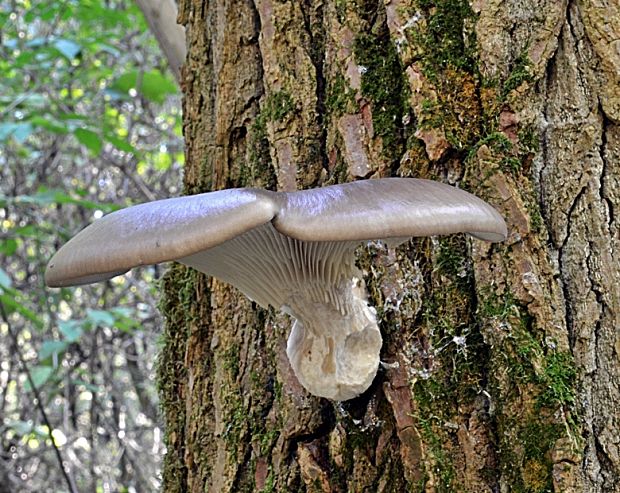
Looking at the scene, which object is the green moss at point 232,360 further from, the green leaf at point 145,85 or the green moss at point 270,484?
the green leaf at point 145,85

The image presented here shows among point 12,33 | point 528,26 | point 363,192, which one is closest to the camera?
point 363,192

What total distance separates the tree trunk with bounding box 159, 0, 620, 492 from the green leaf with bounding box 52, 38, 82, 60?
229 cm

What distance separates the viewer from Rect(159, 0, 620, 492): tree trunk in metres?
1.41

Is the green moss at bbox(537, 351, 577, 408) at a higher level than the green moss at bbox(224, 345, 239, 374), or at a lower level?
lower

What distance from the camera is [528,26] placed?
5.25ft

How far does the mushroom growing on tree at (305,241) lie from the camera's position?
1121 millimetres

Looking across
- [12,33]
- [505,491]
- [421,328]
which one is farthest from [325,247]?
[12,33]

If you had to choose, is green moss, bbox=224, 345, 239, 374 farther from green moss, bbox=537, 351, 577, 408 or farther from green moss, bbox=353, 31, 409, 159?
green moss, bbox=537, 351, 577, 408

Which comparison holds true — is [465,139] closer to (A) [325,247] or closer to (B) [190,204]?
(A) [325,247]

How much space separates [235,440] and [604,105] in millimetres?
1331

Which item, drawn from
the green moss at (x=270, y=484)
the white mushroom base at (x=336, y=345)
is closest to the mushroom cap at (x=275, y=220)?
the white mushroom base at (x=336, y=345)

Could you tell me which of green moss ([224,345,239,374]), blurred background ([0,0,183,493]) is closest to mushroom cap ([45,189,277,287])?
green moss ([224,345,239,374])

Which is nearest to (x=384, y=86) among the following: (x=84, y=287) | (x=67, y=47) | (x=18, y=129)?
(x=18, y=129)

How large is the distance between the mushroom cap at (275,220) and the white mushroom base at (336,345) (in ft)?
1.26
